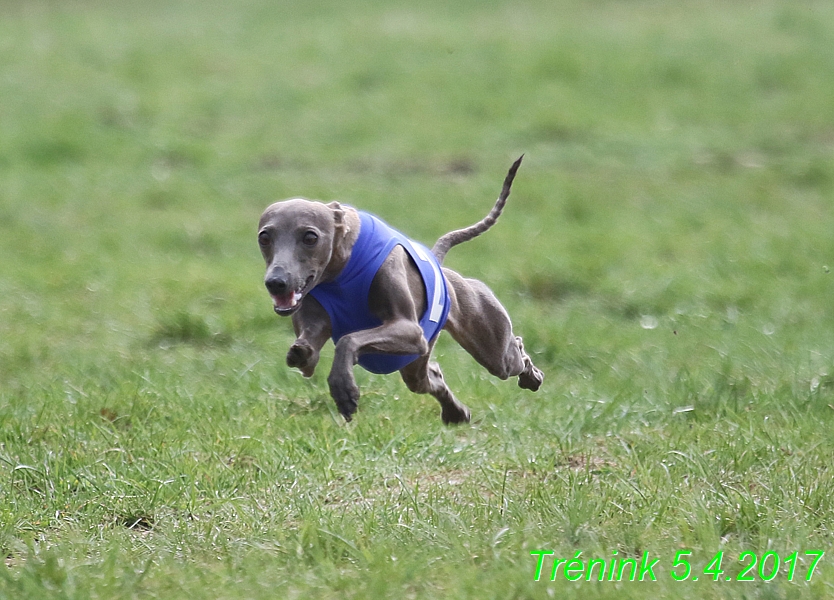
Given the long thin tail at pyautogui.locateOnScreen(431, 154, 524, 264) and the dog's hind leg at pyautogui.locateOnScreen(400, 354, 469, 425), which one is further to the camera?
the long thin tail at pyautogui.locateOnScreen(431, 154, 524, 264)

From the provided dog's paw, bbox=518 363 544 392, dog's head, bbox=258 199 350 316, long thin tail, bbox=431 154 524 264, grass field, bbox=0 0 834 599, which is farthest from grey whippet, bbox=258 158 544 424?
grass field, bbox=0 0 834 599

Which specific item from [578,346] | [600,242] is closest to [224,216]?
[600,242]

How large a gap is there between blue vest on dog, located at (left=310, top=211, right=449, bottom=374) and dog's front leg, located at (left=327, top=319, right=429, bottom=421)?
0.08m

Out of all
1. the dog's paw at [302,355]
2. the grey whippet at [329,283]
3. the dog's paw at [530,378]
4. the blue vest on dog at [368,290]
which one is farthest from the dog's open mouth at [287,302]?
the dog's paw at [530,378]

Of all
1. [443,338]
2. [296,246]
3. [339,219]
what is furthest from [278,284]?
[443,338]

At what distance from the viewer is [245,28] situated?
17547 mm

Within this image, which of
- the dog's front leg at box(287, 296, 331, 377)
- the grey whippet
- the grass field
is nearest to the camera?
the grey whippet

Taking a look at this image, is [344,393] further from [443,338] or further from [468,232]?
[443,338]

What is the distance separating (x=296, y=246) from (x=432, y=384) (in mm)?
1113

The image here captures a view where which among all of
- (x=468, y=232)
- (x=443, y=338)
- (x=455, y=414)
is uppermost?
(x=468, y=232)

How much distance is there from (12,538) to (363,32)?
13.1 metres

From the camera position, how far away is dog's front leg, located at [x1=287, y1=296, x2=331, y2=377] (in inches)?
142

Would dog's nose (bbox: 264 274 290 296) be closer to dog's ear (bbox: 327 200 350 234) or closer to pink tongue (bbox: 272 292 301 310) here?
pink tongue (bbox: 272 292 301 310)

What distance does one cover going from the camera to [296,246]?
3490 mm
